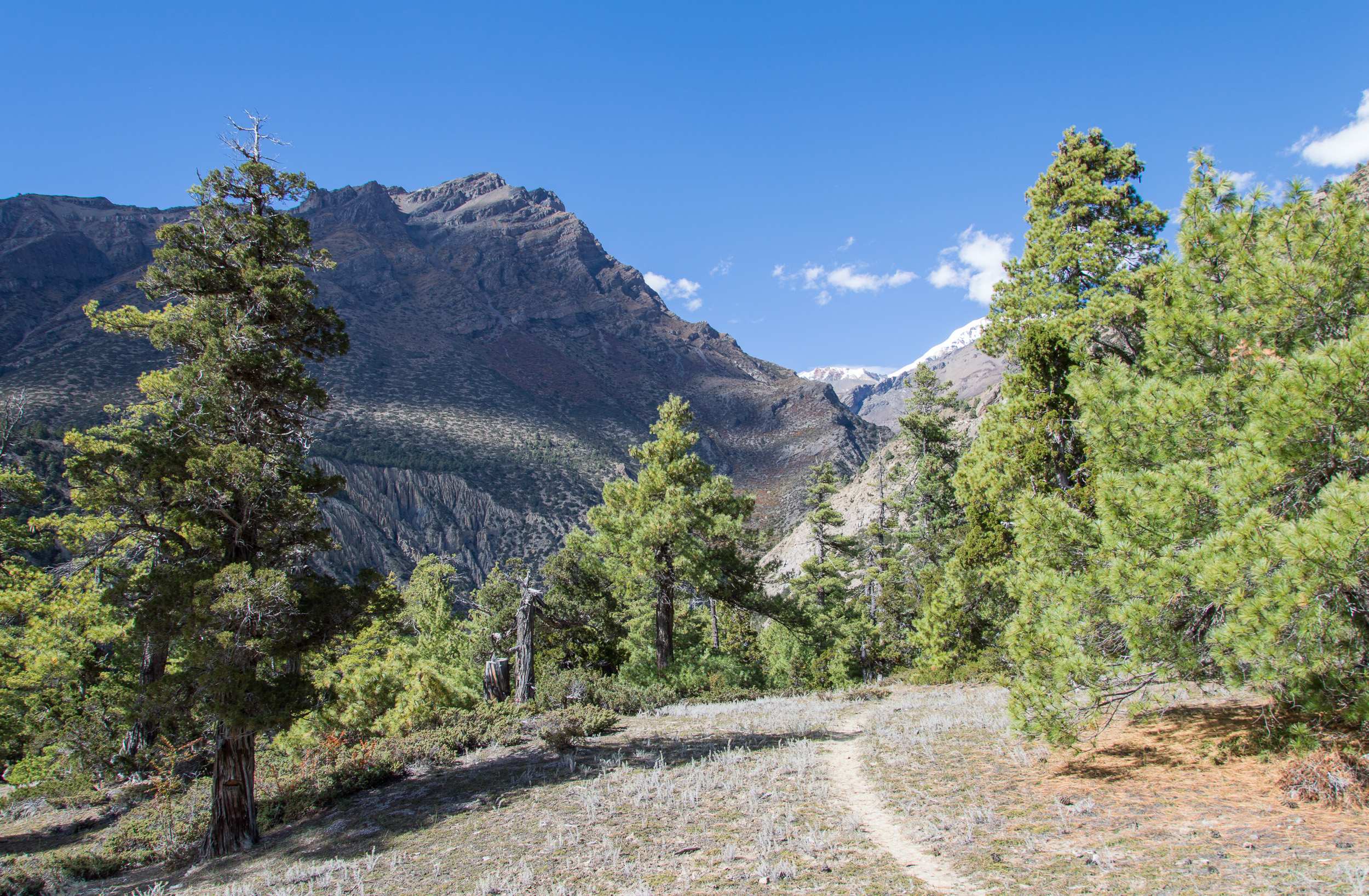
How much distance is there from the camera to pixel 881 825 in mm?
6199

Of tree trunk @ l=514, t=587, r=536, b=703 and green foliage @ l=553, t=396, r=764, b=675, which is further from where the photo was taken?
green foliage @ l=553, t=396, r=764, b=675

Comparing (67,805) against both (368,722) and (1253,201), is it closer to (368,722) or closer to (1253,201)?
(368,722)

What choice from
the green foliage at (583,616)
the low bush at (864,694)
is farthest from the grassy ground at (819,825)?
the green foliage at (583,616)

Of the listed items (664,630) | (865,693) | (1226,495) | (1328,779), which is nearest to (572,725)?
(664,630)

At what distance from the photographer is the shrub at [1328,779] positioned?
16.6 feet

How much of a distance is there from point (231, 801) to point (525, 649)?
19.7 feet

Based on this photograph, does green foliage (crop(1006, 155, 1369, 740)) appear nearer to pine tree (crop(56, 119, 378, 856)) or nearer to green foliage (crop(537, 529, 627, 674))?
pine tree (crop(56, 119, 378, 856))

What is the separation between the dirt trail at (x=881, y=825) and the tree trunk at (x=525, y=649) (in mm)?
6990

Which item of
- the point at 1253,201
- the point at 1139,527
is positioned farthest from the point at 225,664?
the point at 1253,201

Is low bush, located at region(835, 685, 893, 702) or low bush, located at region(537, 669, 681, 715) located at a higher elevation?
low bush, located at region(537, 669, 681, 715)

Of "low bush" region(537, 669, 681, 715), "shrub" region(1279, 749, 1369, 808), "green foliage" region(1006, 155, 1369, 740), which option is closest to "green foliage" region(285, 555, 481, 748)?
"low bush" region(537, 669, 681, 715)

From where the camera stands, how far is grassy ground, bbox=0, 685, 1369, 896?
4684 millimetres

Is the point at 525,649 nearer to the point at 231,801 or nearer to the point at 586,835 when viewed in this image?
the point at 231,801

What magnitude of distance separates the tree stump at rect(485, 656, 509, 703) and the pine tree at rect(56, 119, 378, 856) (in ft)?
19.1
